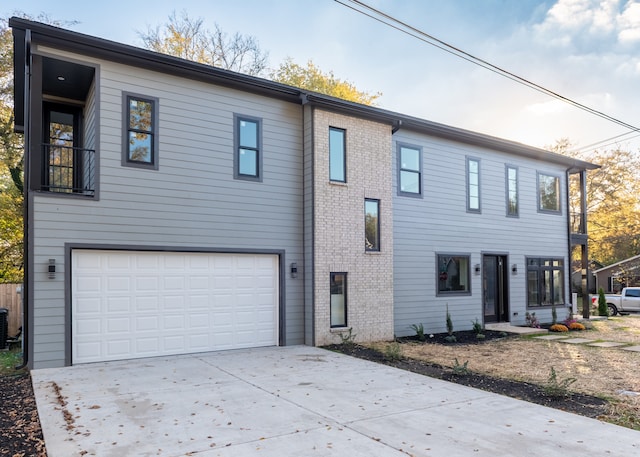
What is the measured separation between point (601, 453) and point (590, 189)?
34.2m

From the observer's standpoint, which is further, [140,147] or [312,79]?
[312,79]

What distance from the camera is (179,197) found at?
9.12 metres

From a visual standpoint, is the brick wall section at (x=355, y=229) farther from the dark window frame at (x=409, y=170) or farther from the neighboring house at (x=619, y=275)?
the neighboring house at (x=619, y=275)

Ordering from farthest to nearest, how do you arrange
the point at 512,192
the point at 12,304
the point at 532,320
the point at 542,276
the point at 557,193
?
the point at 557,193 < the point at 542,276 < the point at 512,192 < the point at 532,320 < the point at 12,304

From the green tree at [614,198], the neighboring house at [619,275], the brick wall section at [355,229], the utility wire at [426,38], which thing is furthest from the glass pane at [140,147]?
the green tree at [614,198]

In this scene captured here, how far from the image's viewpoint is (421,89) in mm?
17656

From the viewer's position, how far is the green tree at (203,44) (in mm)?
21812

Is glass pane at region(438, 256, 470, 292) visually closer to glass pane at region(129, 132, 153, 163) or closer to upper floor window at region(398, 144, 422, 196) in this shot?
upper floor window at region(398, 144, 422, 196)

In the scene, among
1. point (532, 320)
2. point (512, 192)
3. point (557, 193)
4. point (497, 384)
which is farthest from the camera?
point (557, 193)

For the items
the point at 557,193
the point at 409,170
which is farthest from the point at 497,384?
the point at 557,193

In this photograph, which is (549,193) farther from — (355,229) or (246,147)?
(246,147)

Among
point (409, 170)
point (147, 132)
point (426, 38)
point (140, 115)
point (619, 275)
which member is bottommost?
point (619, 275)

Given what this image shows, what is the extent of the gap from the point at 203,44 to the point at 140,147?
51.4ft

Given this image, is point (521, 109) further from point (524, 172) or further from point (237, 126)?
point (237, 126)
